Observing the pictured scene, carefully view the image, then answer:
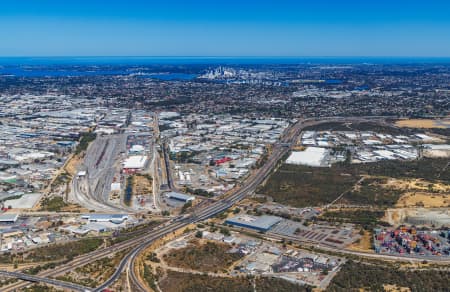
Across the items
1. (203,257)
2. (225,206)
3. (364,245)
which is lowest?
(225,206)

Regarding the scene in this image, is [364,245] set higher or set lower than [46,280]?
higher

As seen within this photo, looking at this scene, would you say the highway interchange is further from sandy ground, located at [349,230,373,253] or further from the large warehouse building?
the large warehouse building

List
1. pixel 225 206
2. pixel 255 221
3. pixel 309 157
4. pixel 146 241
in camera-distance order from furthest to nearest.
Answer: pixel 309 157
pixel 225 206
pixel 255 221
pixel 146 241

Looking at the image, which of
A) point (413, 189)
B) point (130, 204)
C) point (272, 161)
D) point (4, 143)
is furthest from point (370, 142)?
point (4, 143)

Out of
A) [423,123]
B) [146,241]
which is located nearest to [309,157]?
[146,241]

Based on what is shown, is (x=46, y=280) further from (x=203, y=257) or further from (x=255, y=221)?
(x=255, y=221)

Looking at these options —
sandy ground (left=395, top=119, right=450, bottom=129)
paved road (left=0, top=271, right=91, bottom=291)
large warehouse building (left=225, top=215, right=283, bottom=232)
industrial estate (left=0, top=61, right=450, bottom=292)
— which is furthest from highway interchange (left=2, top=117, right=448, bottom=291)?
sandy ground (left=395, top=119, right=450, bottom=129)
